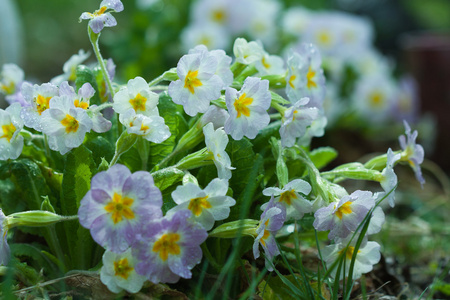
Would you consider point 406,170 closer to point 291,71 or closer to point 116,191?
point 291,71

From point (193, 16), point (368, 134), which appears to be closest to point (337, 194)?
point (368, 134)

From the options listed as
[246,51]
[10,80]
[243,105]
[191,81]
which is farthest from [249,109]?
[10,80]

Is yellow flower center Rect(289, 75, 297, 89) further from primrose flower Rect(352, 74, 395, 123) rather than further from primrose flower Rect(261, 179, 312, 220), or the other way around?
primrose flower Rect(352, 74, 395, 123)

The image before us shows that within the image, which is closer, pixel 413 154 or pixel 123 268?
pixel 123 268

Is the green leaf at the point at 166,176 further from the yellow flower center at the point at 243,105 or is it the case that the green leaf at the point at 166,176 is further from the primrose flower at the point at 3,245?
the primrose flower at the point at 3,245

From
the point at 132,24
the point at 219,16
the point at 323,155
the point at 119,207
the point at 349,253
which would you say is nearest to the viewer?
the point at 119,207

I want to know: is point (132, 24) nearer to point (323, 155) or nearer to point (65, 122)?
point (323, 155)
